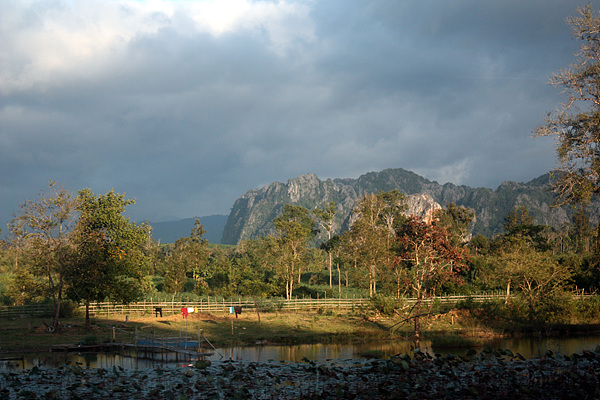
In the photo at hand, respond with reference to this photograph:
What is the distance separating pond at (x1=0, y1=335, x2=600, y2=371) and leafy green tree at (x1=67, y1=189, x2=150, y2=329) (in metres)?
7.93

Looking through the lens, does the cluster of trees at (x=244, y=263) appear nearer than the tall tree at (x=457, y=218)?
Yes

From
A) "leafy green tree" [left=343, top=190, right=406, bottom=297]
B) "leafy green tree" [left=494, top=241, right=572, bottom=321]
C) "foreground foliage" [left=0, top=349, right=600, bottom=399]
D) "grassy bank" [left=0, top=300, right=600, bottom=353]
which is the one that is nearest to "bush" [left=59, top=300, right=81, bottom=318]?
"grassy bank" [left=0, top=300, right=600, bottom=353]

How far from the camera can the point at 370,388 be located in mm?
12430

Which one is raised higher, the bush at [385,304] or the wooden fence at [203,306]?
the bush at [385,304]

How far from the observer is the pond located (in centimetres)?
2070

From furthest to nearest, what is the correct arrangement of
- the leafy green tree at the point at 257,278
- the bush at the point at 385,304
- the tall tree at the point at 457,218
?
the tall tree at the point at 457,218, the leafy green tree at the point at 257,278, the bush at the point at 385,304

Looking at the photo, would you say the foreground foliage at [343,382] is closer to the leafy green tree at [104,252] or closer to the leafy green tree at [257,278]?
the leafy green tree at [104,252]

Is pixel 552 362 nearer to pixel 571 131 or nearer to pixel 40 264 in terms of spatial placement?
pixel 571 131

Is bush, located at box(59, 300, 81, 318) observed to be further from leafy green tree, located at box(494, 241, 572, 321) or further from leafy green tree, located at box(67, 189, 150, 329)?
leafy green tree, located at box(494, 241, 572, 321)

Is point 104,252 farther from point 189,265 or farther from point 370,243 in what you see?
point 189,265

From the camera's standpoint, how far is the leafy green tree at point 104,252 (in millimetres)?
30094

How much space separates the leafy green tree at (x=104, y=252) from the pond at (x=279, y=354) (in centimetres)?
793

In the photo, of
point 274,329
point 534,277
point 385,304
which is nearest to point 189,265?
point 274,329

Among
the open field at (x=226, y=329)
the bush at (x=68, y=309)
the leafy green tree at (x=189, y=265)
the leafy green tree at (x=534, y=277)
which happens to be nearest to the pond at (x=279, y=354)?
the open field at (x=226, y=329)
